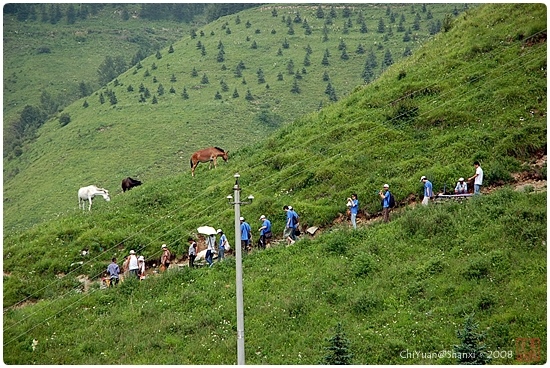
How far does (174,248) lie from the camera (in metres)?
29.7

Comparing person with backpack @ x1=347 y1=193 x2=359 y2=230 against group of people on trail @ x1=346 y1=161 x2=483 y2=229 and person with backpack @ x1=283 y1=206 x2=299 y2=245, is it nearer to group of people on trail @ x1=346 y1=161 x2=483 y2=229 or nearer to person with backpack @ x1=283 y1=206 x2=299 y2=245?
group of people on trail @ x1=346 y1=161 x2=483 y2=229

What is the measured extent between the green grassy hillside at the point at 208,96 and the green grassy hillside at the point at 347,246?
34881 mm

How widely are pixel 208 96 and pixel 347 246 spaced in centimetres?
6941

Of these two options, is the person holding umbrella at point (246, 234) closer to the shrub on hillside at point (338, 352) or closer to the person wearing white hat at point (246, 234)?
the person wearing white hat at point (246, 234)

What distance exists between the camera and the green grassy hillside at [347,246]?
22078 millimetres

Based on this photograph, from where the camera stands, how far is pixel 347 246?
26.1m

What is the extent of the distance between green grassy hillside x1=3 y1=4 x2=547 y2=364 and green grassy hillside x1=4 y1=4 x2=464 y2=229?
34881mm

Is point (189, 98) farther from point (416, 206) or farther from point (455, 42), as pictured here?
point (416, 206)

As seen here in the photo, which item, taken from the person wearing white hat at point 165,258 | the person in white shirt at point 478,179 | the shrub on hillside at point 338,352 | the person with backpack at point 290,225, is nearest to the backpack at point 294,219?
the person with backpack at point 290,225

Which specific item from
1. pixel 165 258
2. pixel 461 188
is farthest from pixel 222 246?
pixel 461 188

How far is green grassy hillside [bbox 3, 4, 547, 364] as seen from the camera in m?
22.1

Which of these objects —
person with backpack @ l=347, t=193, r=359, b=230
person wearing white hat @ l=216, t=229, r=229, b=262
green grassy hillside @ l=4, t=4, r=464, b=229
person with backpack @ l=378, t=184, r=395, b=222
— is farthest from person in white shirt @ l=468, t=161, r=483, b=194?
green grassy hillside @ l=4, t=4, r=464, b=229

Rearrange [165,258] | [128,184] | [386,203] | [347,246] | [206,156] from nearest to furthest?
[347,246] → [386,203] → [165,258] → [206,156] → [128,184]

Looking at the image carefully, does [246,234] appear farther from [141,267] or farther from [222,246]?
[141,267]
